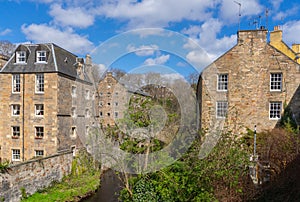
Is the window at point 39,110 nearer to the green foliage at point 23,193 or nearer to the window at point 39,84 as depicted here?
the window at point 39,84

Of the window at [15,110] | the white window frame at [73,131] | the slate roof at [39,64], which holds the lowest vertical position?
the white window frame at [73,131]

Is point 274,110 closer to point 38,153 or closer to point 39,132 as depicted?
point 39,132

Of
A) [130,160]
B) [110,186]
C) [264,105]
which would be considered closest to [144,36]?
[130,160]

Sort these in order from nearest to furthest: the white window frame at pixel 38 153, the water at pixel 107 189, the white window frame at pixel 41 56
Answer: the water at pixel 107 189, the white window frame at pixel 38 153, the white window frame at pixel 41 56

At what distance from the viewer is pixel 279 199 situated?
606 centimetres

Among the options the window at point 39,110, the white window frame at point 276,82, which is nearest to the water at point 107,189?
the window at point 39,110

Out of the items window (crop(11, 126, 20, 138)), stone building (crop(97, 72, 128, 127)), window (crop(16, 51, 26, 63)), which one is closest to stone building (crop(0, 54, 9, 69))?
window (crop(16, 51, 26, 63))

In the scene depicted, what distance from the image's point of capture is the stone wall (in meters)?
9.80

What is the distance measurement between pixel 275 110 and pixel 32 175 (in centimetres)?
1476

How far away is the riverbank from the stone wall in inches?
13.4

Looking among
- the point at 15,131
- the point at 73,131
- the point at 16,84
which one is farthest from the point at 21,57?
the point at 73,131

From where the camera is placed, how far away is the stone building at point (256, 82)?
1438cm

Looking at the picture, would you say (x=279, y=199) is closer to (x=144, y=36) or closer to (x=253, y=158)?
(x=253, y=158)

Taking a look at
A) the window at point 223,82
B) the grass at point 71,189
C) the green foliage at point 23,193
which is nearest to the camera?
the green foliage at point 23,193
